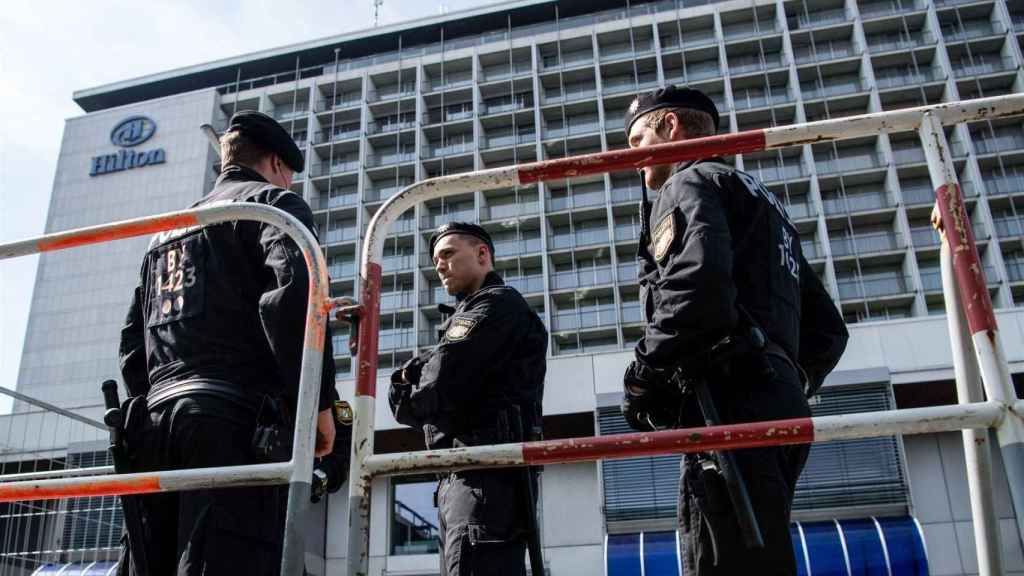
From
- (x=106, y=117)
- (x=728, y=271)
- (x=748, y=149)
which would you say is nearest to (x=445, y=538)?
(x=728, y=271)

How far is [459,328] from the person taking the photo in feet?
11.3

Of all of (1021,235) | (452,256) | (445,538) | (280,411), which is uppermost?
(1021,235)

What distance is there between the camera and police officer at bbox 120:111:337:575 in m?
2.45

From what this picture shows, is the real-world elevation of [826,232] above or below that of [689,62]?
below

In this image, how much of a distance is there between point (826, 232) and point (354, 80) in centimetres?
2692

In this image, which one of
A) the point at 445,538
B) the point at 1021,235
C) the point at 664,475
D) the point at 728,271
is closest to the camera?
the point at 728,271

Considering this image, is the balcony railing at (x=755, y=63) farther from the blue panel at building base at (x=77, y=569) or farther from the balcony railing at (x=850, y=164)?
the blue panel at building base at (x=77, y=569)

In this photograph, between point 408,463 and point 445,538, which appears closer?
point 408,463

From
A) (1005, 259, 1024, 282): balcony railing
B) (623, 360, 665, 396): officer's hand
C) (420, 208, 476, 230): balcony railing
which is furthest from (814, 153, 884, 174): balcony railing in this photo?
(623, 360, 665, 396): officer's hand

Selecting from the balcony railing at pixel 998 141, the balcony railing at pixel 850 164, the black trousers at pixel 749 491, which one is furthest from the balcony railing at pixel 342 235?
the black trousers at pixel 749 491

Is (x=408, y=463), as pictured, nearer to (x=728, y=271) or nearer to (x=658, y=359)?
(x=658, y=359)

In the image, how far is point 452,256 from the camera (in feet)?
12.8

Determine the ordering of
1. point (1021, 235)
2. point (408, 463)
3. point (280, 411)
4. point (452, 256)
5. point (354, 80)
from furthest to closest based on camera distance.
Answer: point (354, 80) → point (1021, 235) → point (452, 256) → point (280, 411) → point (408, 463)

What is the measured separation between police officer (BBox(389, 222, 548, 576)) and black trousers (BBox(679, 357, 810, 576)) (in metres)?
0.92
